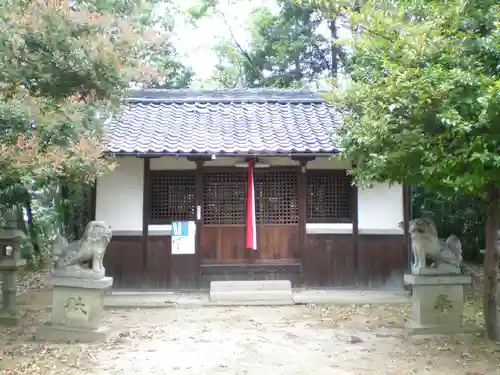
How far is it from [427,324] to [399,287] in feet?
11.1

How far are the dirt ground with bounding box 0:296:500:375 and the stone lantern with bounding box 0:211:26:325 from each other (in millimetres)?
302

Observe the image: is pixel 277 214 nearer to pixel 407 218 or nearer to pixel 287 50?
pixel 407 218

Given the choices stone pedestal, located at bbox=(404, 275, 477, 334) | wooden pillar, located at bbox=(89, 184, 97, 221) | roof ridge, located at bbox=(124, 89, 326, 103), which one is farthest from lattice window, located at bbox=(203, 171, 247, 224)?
stone pedestal, located at bbox=(404, 275, 477, 334)

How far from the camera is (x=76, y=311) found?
698cm

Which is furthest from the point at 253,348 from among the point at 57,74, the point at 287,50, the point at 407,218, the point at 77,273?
the point at 287,50

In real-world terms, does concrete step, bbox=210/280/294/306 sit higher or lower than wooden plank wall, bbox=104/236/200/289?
lower

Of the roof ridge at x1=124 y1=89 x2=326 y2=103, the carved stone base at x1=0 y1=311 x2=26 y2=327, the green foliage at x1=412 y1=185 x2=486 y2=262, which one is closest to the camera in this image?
the carved stone base at x1=0 y1=311 x2=26 y2=327

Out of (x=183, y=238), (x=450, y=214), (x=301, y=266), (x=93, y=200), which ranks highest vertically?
(x=93, y=200)

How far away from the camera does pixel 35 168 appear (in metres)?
4.66

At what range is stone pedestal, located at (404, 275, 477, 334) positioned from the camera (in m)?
7.16

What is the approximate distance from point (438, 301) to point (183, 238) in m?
5.27

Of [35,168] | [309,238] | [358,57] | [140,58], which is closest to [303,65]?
[309,238]

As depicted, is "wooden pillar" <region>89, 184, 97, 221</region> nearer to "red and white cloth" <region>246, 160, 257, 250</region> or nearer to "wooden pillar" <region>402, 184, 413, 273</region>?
"red and white cloth" <region>246, 160, 257, 250</region>

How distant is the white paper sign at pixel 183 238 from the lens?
10.3 meters
